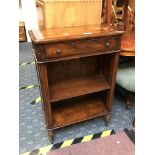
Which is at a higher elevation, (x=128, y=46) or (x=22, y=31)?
(x=22, y=31)

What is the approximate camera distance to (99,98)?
1634mm

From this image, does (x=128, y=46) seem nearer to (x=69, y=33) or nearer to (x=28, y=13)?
(x=69, y=33)

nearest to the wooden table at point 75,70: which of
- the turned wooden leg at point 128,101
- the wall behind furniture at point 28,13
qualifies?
the turned wooden leg at point 128,101

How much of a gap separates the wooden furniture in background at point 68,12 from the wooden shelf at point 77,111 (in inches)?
27.7

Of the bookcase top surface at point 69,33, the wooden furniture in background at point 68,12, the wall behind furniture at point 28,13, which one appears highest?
the wall behind furniture at point 28,13

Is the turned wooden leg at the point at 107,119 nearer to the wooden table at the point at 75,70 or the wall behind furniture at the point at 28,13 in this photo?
the wooden table at the point at 75,70

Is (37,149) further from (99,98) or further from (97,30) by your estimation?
(97,30)

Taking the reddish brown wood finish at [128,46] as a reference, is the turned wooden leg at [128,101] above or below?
below

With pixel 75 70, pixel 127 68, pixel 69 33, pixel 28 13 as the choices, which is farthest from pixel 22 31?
pixel 69 33

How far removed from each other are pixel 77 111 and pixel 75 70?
353 millimetres

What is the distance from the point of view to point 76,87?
53.2 inches

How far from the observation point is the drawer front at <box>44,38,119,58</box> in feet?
3.33

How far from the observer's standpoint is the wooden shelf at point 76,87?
1271mm
